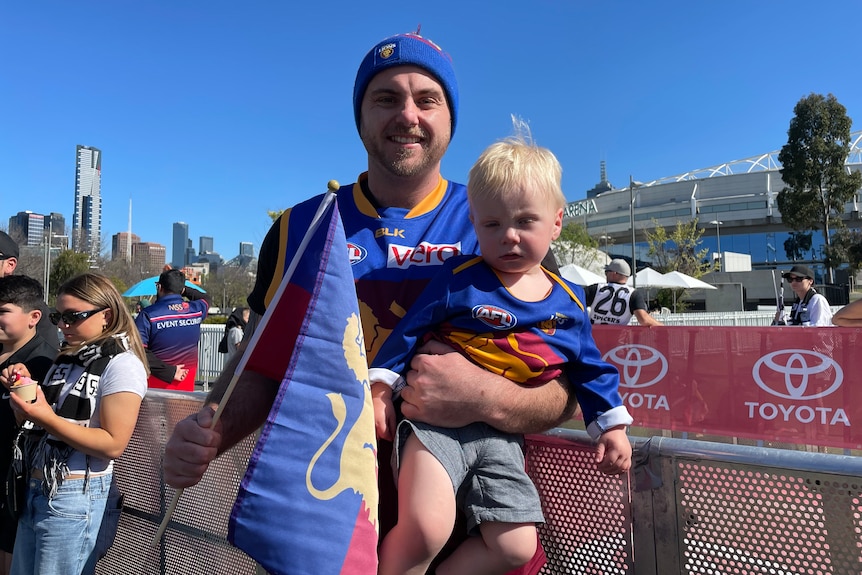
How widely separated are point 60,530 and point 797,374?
5.86 metres

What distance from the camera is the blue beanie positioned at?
2.01 metres

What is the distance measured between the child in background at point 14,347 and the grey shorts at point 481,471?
2.95m

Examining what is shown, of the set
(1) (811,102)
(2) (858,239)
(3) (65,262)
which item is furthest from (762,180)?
(3) (65,262)

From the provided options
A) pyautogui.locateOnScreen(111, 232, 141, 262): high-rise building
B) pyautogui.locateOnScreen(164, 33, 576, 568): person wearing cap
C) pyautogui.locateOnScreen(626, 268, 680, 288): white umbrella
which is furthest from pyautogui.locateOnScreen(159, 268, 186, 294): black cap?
pyautogui.locateOnScreen(111, 232, 141, 262): high-rise building

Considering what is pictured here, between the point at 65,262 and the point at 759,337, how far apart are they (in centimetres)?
4056

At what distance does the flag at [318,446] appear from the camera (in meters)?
1.39

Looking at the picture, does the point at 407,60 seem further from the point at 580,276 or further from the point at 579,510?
the point at 580,276

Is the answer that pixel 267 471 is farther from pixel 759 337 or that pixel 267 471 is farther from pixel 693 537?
pixel 759 337

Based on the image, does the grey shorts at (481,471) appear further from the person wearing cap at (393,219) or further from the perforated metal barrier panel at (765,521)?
the perforated metal barrier panel at (765,521)

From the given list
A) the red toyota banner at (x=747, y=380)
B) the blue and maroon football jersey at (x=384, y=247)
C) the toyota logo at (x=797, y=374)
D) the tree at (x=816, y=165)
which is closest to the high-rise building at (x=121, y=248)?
the tree at (x=816, y=165)

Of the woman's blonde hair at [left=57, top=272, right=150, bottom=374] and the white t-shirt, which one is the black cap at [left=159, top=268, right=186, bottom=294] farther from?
the white t-shirt

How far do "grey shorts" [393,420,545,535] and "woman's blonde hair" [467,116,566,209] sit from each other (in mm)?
698

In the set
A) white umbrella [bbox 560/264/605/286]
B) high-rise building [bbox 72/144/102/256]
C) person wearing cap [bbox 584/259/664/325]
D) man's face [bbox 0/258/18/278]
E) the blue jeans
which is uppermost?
high-rise building [bbox 72/144/102/256]

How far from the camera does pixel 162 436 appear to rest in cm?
337
